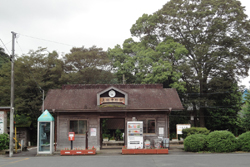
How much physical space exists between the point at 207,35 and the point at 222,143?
79.8 feet

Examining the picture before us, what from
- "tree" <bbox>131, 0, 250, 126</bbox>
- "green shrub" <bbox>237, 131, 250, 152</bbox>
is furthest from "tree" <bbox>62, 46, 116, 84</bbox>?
"green shrub" <bbox>237, 131, 250, 152</bbox>

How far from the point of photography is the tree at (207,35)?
39094 millimetres

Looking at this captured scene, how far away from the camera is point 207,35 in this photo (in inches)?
1629

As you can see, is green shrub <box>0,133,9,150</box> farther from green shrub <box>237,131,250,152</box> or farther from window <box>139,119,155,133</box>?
green shrub <box>237,131,250,152</box>

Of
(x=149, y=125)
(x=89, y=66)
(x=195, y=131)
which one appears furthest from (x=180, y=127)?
(x=89, y=66)

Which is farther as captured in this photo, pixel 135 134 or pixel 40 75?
pixel 40 75

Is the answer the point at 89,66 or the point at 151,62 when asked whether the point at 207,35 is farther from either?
the point at 89,66

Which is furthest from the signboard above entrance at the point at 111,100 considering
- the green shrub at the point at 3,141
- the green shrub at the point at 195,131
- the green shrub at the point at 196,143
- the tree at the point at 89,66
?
the tree at the point at 89,66

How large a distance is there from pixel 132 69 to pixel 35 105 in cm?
1392

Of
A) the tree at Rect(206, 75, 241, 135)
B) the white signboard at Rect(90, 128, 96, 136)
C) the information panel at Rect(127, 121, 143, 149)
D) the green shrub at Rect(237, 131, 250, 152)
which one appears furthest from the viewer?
the tree at Rect(206, 75, 241, 135)

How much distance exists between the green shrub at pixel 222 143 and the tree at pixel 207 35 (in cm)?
1863

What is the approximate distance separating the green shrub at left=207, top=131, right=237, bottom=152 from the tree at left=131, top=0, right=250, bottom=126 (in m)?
18.6

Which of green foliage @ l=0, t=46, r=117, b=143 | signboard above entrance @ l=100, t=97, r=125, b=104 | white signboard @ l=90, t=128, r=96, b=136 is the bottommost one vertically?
white signboard @ l=90, t=128, r=96, b=136

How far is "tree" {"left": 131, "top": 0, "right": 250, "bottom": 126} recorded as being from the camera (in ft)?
128
